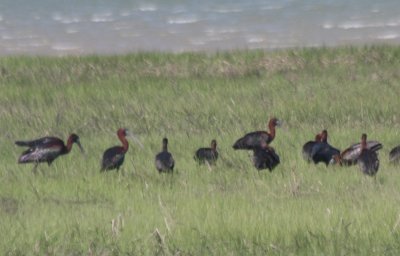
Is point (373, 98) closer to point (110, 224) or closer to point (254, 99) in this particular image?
point (254, 99)

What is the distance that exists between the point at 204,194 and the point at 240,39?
17.0 metres

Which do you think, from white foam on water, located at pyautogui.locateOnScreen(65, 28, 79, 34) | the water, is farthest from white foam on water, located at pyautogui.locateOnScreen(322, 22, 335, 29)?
white foam on water, located at pyautogui.locateOnScreen(65, 28, 79, 34)

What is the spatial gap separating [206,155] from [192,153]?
0.90 m

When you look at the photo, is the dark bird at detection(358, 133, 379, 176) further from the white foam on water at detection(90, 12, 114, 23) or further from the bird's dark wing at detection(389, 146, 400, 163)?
the white foam on water at detection(90, 12, 114, 23)

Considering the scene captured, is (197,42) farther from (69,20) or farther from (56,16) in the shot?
(56,16)

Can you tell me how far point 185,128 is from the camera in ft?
48.9

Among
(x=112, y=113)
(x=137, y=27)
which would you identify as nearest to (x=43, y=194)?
(x=112, y=113)

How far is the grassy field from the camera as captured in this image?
29.2 ft

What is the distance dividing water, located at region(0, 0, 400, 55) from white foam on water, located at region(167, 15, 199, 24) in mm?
23

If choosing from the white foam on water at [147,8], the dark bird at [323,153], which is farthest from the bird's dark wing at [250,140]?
the white foam on water at [147,8]

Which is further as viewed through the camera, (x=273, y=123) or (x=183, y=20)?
(x=183, y=20)

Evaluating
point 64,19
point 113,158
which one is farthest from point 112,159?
point 64,19

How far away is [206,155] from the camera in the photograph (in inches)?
475

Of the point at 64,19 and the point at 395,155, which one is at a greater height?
the point at 64,19
